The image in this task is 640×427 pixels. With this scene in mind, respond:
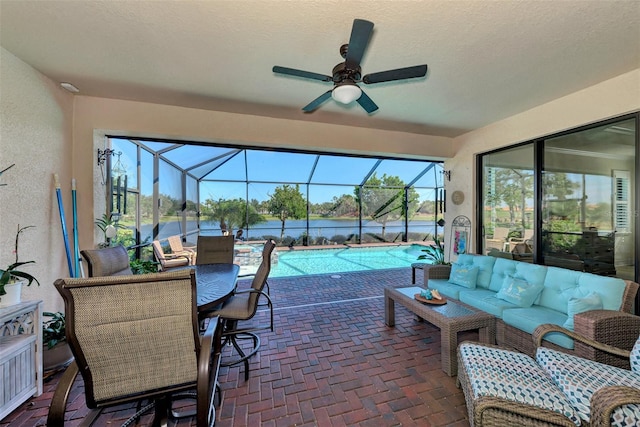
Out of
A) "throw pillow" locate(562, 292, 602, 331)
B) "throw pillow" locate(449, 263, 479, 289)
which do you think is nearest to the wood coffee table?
"throw pillow" locate(562, 292, 602, 331)

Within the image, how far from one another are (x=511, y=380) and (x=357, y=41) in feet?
7.44

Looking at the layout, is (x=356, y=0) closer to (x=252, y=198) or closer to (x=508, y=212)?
(x=508, y=212)

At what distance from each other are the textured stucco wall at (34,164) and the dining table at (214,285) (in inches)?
57.3

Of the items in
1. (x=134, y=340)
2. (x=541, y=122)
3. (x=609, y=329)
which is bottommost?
(x=609, y=329)

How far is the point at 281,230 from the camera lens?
9.44 meters

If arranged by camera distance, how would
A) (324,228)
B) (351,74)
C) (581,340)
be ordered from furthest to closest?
(324,228)
(351,74)
(581,340)

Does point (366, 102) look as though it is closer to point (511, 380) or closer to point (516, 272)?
point (511, 380)

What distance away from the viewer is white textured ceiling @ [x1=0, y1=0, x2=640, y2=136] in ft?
5.78

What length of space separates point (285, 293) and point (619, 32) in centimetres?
470

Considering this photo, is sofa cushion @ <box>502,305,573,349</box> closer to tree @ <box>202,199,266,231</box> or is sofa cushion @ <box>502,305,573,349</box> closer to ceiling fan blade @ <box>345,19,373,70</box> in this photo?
ceiling fan blade @ <box>345,19,373,70</box>

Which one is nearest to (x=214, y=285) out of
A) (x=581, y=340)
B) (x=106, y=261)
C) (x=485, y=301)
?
(x=106, y=261)

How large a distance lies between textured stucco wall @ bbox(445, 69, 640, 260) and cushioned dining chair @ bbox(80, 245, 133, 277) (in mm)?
5145

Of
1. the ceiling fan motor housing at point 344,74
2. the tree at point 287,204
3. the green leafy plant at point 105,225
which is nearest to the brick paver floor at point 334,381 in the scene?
the green leafy plant at point 105,225

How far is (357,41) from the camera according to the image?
1.67m
